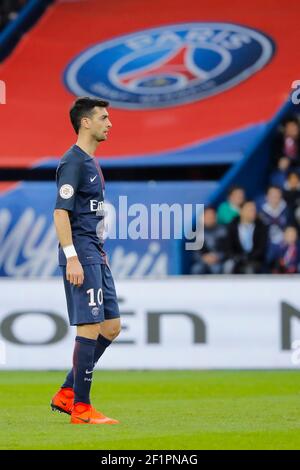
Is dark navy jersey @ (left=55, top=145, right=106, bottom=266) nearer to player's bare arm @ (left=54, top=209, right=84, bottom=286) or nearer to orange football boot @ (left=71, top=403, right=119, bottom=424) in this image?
player's bare arm @ (left=54, top=209, right=84, bottom=286)

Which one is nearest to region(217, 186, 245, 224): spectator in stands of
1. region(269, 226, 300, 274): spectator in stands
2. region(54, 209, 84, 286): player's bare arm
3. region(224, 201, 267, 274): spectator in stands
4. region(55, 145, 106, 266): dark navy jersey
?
region(224, 201, 267, 274): spectator in stands

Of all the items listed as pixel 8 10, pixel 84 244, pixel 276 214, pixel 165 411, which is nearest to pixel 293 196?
pixel 276 214

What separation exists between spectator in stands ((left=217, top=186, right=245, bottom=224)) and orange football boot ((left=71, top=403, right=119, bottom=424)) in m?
8.37

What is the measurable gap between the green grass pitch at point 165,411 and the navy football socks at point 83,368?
9.3 inches

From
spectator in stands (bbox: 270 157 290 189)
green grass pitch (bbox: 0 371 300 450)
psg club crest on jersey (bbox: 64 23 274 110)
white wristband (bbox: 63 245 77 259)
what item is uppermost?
psg club crest on jersey (bbox: 64 23 274 110)

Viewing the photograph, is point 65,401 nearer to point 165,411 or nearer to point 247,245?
point 165,411

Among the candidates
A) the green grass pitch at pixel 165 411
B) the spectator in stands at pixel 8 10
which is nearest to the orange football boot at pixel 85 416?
the green grass pitch at pixel 165 411

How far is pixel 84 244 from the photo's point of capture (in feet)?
25.8

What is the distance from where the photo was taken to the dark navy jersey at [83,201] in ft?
25.6

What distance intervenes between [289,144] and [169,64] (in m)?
4.43

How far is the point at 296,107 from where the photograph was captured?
60.4ft

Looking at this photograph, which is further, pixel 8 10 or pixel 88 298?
pixel 8 10

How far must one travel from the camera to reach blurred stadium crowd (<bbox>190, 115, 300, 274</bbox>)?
15.3 metres

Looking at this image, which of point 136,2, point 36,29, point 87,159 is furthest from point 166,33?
point 87,159
